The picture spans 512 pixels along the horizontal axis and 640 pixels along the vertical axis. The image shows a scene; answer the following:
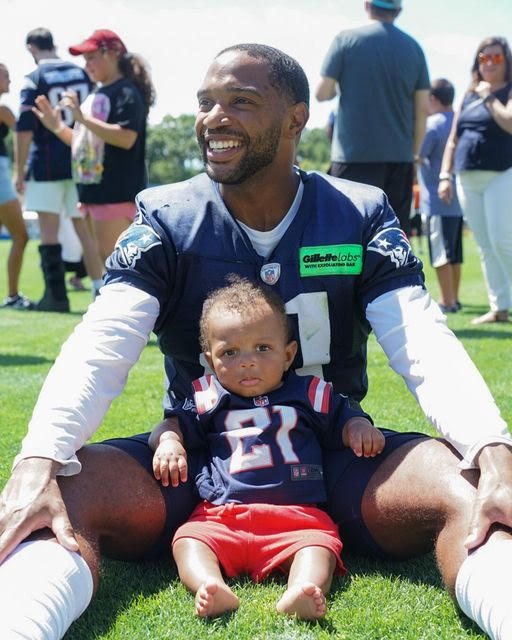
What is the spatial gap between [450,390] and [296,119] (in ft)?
3.48

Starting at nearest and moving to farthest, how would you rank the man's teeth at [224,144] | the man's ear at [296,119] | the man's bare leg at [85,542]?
the man's bare leg at [85,542]
the man's teeth at [224,144]
the man's ear at [296,119]

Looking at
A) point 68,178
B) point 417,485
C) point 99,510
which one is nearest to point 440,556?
point 417,485

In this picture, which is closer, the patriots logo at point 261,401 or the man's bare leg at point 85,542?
the man's bare leg at point 85,542

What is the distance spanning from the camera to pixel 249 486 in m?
2.63

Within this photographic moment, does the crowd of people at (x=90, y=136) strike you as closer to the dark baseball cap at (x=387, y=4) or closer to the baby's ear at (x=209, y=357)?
the dark baseball cap at (x=387, y=4)

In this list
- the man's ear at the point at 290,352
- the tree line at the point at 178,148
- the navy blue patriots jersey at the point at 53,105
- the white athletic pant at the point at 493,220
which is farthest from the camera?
the tree line at the point at 178,148

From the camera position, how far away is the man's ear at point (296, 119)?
3119mm

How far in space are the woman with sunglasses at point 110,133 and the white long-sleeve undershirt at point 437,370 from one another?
183 inches

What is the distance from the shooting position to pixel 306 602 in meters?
2.24

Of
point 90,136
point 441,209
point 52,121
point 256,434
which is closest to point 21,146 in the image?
point 52,121

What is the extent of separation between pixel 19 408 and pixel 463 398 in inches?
107

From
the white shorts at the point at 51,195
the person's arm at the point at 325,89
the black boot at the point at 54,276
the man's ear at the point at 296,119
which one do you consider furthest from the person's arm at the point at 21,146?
the man's ear at the point at 296,119

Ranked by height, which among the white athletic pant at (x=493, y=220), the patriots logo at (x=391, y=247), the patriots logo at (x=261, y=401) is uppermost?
the patriots logo at (x=391, y=247)

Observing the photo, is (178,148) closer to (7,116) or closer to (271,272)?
(7,116)
